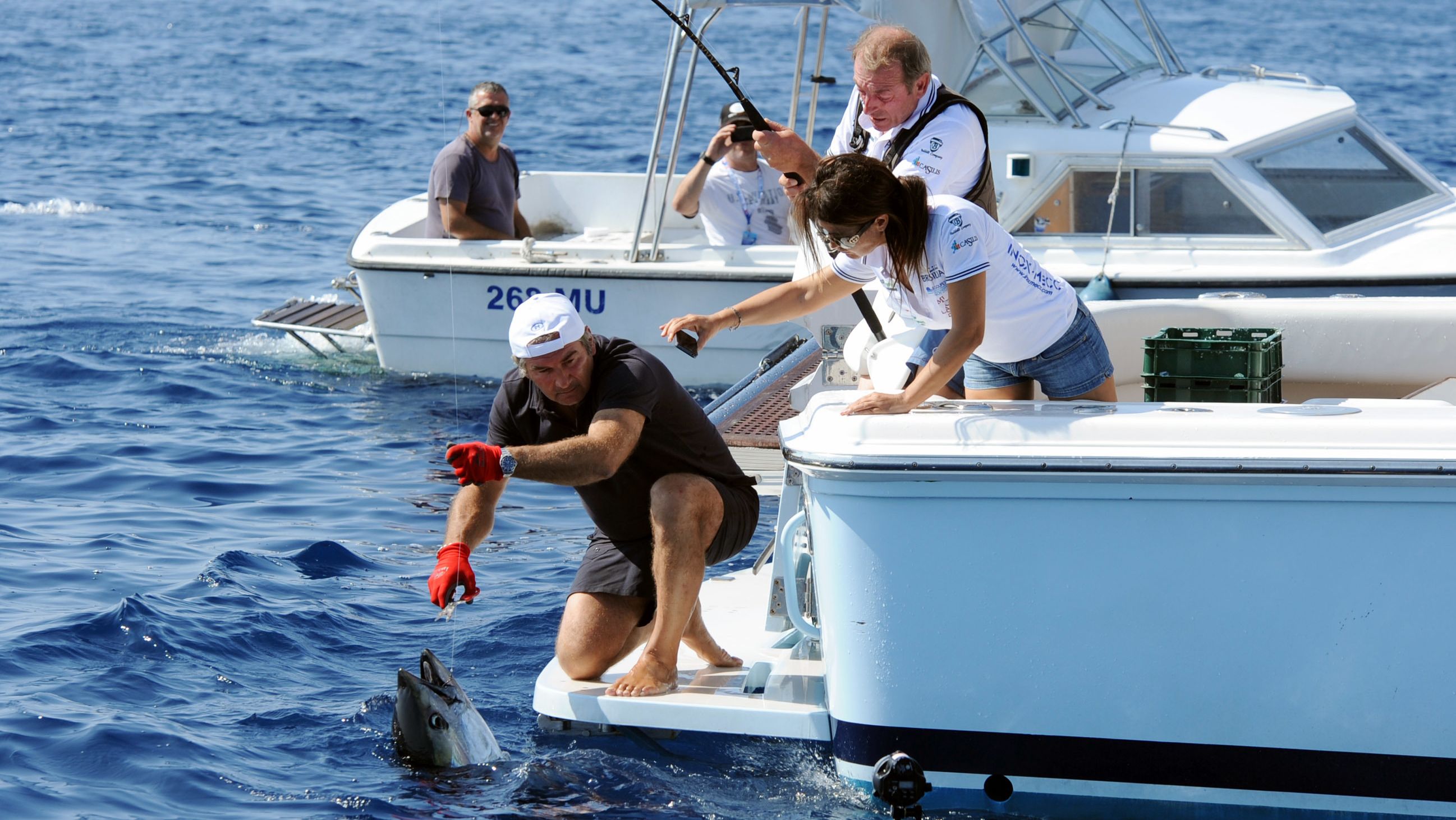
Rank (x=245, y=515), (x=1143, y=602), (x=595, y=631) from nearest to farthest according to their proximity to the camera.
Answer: (x=1143, y=602), (x=595, y=631), (x=245, y=515)

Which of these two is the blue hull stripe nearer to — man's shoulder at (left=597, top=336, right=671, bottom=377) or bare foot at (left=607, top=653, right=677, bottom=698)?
bare foot at (left=607, top=653, right=677, bottom=698)

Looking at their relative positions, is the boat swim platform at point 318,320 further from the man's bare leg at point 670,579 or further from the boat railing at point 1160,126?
the man's bare leg at point 670,579

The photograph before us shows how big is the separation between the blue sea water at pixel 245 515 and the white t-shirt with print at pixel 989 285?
3.79 feet

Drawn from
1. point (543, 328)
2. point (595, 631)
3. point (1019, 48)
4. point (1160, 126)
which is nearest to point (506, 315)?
point (1019, 48)

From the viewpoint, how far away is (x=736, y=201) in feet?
29.0

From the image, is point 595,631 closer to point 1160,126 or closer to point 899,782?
point 899,782

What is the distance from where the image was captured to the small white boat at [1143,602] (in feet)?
11.2

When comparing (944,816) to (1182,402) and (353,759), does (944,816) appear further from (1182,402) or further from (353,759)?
(353,759)

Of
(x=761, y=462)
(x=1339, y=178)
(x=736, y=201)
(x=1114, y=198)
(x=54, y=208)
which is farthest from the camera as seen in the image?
(x=54, y=208)

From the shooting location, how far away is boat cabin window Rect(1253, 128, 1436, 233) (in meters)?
8.05

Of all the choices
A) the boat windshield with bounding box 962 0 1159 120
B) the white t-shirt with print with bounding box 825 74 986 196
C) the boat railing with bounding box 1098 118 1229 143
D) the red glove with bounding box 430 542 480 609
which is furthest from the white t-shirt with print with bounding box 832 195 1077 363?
the boat windshield with bounding box 962 0 1159 120

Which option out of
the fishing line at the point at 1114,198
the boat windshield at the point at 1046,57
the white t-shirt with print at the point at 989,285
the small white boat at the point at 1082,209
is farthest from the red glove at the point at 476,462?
the boat windshield at the point at 1046,57

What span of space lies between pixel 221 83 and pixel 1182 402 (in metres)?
22.7

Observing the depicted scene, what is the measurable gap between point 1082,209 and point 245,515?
Answer: 436 centimetres
